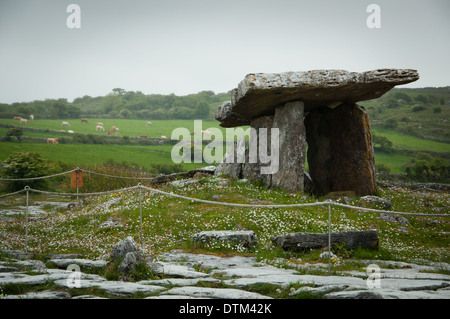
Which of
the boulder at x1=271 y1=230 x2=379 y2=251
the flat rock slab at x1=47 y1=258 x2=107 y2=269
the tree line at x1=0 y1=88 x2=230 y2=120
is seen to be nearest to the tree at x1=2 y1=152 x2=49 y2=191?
the flat rock slab at x1=47 y1=258 x2=107 y2=269

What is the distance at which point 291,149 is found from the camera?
19141 mm

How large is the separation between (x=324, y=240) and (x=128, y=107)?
7425cm

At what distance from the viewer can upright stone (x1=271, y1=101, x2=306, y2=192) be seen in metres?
18.9

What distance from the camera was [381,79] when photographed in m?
17.6

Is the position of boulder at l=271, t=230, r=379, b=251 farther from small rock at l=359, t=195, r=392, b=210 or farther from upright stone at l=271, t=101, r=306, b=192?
upright stone at l=271, t=101, r=306, b=192

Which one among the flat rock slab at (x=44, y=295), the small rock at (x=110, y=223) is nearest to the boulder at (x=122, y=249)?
the flat rock slab at (x=44, y=295)

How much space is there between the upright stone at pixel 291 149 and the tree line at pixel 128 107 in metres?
46.9

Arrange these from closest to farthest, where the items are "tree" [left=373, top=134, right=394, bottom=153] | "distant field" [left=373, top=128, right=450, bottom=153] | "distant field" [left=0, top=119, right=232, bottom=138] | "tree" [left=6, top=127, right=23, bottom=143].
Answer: "tree" [left=6, top=127, right=23, bottom=143]
"tree" [left=373, top=134, right=394, bottom=153]
"distant field" [left=373, top=128, right=450, bottom=153]
"distant field" [left=0, top=119, right=232, bottom=138]

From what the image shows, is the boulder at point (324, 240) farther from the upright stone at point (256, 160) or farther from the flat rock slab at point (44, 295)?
the upright stone at point (256, 160)

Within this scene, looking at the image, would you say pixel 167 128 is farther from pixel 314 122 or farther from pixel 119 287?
pixel 119 287

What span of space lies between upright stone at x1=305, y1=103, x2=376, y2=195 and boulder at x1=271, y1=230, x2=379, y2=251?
31.2 feet

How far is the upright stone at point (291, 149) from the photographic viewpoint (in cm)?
1886
